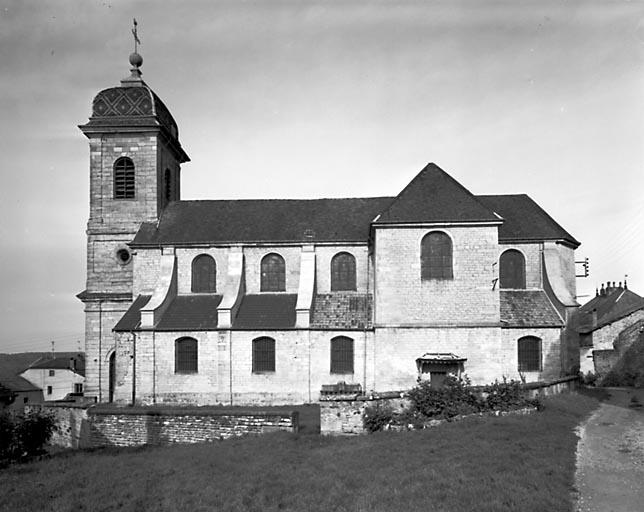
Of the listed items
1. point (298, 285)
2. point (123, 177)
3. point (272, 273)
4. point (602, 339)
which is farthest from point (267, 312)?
point (602, 339)

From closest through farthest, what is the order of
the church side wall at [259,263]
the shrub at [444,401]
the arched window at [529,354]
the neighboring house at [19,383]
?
1. the shrub at [444,401]
2. the arched window at [529,354]
3. the church side wall at [259,263]
4. the neighboring house at [19,383]

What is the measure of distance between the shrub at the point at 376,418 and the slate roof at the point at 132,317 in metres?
14.5

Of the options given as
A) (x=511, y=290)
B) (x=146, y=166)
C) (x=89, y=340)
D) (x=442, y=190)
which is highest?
(x=146, y=166)

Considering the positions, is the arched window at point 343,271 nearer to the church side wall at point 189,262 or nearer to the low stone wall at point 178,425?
the church side wall at point 189,262

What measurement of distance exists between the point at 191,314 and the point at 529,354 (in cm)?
1572

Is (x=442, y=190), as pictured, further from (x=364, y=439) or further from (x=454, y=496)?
(x=454, y=496)

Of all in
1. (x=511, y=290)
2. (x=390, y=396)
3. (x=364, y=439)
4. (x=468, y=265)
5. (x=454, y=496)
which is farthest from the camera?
(x=511, y=290)

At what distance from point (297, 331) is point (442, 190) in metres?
9.18

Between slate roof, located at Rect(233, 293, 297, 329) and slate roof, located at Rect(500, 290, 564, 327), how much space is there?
31.9ft

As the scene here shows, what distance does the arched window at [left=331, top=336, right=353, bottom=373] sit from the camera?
89.9 ft

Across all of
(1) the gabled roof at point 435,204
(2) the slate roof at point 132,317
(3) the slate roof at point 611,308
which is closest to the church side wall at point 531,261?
(1) the gabled roof at point 435,204

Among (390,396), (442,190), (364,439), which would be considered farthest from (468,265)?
(364,439)

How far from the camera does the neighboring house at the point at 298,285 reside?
2612 cm

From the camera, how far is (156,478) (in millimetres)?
13664
